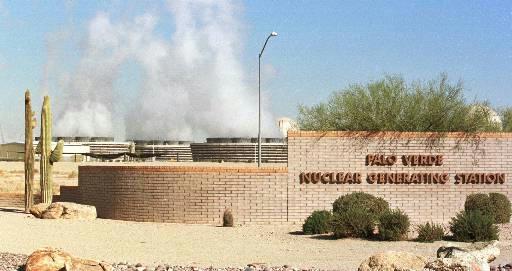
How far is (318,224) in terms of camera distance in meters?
25.6

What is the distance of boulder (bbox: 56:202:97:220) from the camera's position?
30.9m

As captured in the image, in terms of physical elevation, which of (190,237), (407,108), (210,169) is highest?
(407,108)

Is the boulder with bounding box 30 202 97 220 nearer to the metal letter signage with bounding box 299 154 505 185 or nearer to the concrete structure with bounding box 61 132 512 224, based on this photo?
the concrete structure with bounding box 61 132 512 224

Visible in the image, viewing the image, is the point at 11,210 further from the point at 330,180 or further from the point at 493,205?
the point at 493,205

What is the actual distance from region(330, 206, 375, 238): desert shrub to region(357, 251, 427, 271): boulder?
852 centimetres

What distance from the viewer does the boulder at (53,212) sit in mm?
31031

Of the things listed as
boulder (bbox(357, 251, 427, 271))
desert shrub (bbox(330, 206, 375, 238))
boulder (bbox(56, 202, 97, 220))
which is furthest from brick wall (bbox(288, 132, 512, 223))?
boulder (bbox(357, 251, 427, 271))

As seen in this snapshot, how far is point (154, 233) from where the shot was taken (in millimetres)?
→ 26047

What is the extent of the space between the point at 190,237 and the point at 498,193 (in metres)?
11.2

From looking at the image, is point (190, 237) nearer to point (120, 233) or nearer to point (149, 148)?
point (120, 233)

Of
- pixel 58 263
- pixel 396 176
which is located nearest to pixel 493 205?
pixel 396 176

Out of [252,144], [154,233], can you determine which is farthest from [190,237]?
[252,144]

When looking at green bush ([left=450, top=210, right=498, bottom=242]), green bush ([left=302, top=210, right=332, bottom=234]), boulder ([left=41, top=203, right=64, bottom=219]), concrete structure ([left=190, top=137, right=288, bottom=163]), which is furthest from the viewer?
concrete structure ([left=190, top=137, right=288, bottom=163])

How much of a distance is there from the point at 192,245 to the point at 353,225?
14.6ft
